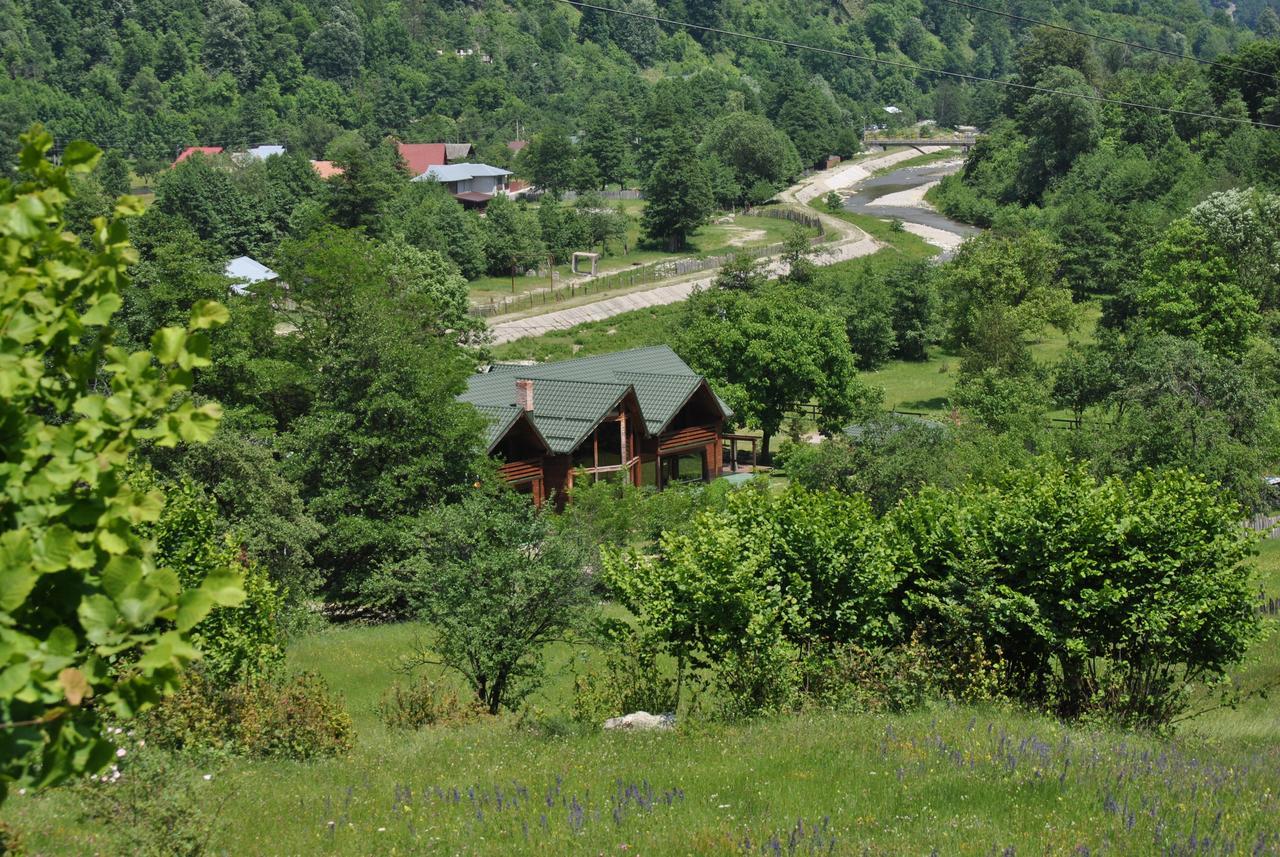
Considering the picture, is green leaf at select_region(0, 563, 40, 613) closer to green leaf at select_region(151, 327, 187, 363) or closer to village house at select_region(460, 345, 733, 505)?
green leaf at select_region(151, 327, 187, 363)

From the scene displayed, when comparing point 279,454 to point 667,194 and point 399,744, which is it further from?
point 667,194

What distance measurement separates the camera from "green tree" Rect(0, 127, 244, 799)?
14.2ft

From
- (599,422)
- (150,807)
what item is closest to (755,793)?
(150,807)

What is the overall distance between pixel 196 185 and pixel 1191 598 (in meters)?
85.7

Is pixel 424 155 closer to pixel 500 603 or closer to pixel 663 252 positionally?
pixel 663 252

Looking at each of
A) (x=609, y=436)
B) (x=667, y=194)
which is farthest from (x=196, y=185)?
(x=609, y=436)

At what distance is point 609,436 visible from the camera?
4544 cm

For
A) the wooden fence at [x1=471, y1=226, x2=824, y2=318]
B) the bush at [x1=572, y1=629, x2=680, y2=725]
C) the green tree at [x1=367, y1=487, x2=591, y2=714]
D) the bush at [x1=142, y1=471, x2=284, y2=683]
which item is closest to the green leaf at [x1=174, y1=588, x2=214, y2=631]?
the bush at [x1=572, y1=629, x2=680, y2=725]

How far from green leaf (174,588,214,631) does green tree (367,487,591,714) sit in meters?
12.9

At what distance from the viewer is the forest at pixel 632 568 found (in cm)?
496

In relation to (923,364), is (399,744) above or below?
above

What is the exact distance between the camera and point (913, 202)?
137m

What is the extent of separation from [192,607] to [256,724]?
9.89m

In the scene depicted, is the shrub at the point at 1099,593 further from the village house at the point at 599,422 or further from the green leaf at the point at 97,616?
Result: the village house at the point at 599,422
